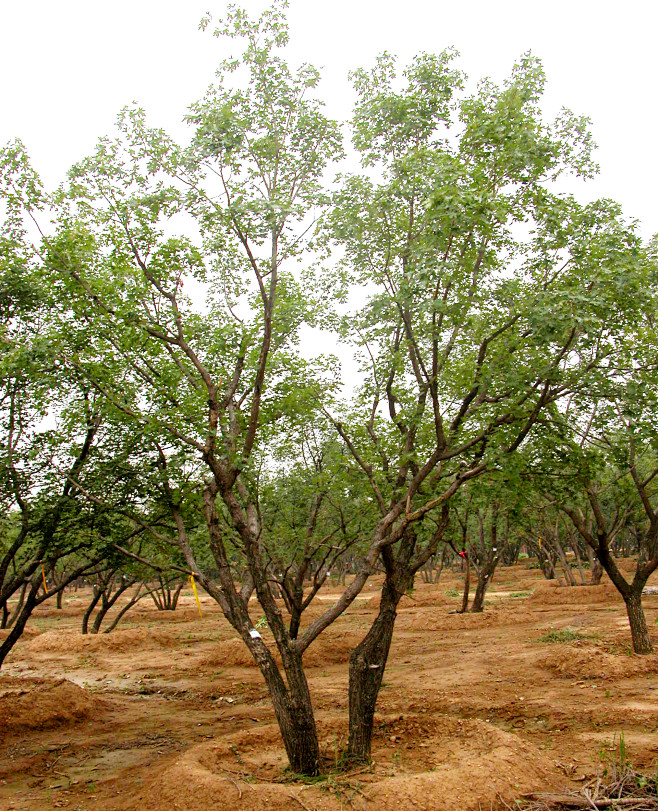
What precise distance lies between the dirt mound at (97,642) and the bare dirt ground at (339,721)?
10cm

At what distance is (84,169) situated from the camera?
8141mm

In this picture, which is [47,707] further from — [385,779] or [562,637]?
[562,637]

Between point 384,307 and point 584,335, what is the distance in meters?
2.54

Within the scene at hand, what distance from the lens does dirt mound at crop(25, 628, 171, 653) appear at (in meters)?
22.9

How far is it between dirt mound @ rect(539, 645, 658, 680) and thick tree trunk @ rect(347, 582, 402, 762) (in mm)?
6258

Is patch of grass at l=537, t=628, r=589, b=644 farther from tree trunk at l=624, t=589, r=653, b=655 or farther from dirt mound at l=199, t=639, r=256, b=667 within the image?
dirt mound at l=199, t=639, r=256, b=667

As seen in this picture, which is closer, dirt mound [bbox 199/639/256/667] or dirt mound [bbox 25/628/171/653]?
dirt mound [bbox 199/639/256/667]

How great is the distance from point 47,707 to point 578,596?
70.3ft

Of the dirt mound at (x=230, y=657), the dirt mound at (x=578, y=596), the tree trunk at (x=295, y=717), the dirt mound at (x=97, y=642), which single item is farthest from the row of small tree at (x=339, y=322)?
the dirt mound at (x=578, y=596)

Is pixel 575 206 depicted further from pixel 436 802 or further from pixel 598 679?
pixel 598 679

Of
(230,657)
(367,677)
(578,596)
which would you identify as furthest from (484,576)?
(367,677)

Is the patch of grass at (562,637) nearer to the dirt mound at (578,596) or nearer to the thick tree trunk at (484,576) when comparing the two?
the thick tree trunk at (484,576)

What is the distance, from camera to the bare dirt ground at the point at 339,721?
275 inches

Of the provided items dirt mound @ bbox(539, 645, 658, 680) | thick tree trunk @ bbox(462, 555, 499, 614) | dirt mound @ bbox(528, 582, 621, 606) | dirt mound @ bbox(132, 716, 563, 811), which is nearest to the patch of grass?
dirt mound @ bbox(539, 645, 658, 680)
